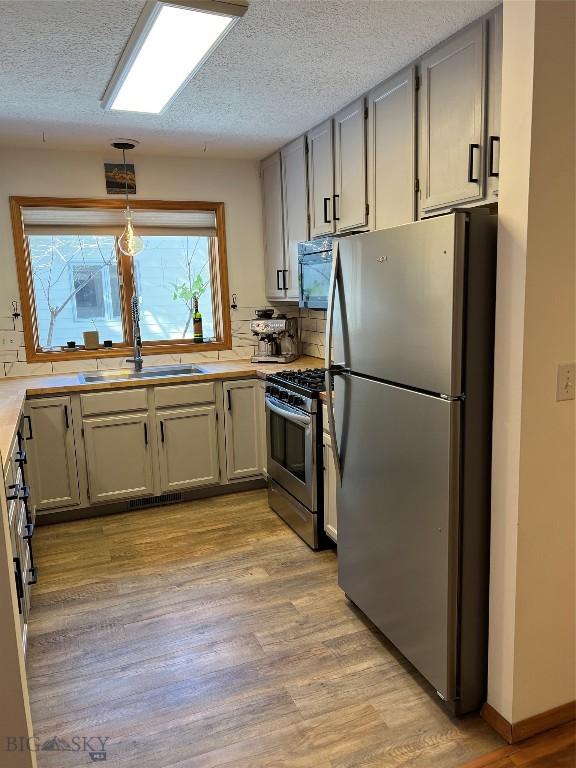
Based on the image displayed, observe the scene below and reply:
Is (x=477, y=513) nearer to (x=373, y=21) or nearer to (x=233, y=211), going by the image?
(x=373, y=21)

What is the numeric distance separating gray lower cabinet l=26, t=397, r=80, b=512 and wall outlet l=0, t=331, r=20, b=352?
0.71 meters

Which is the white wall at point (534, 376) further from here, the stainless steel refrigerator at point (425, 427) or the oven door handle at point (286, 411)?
the oven door handle at point (286, 411)

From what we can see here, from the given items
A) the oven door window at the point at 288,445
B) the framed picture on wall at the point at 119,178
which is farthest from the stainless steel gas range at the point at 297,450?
the framed picture on wall at the point at 119,178

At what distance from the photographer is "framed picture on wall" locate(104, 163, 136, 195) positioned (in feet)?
12.6

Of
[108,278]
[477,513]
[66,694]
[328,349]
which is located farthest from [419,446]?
[108,278]

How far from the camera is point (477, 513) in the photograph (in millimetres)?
1746

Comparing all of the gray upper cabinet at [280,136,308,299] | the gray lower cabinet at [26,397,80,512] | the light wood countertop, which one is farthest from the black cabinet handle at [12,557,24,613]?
the gray upper cabinet at [280,136,308,299]

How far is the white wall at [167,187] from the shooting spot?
3.65 m

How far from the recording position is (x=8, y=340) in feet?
12.2

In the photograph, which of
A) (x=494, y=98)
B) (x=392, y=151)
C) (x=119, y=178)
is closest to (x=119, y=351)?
(x=119, y=178)

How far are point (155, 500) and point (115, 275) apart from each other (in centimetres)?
165

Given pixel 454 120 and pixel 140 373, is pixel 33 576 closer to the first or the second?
pixel 140 373

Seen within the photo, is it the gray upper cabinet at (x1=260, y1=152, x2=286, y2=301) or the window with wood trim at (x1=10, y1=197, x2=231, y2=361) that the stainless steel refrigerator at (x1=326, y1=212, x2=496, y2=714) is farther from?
the window with wood trim at (x1=10, y1=197, x2=231, y2=361)

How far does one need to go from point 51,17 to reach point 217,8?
622 mm
